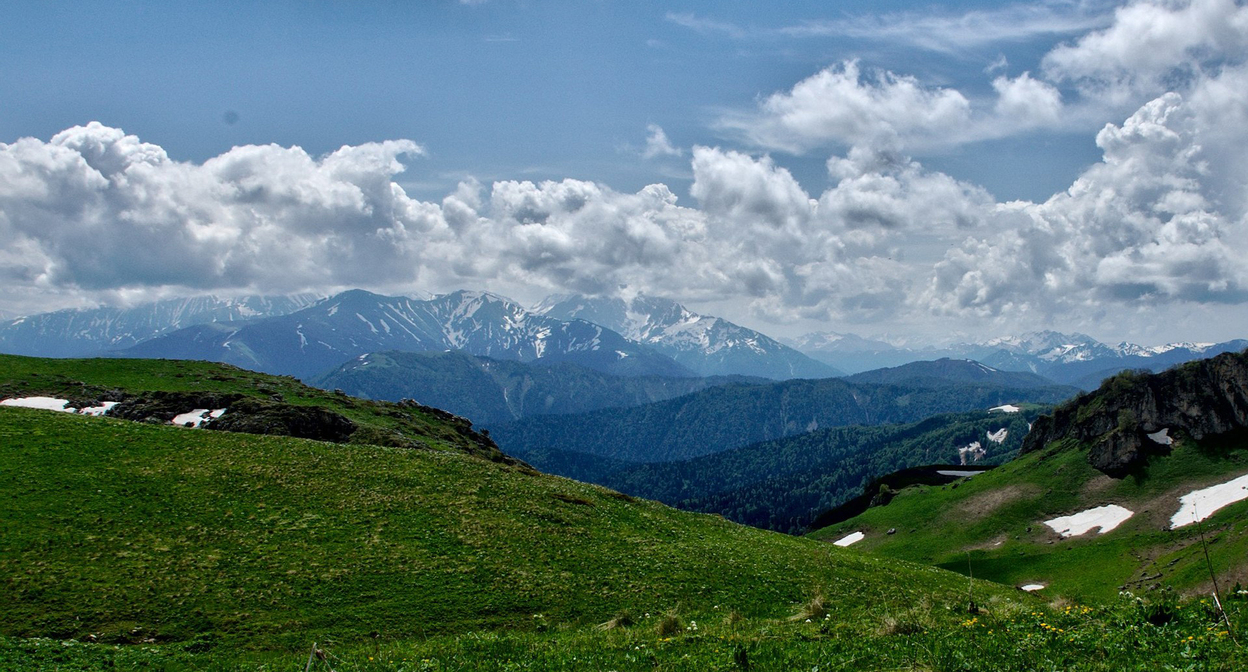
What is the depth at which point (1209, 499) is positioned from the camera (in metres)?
107

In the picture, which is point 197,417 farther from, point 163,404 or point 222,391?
point 222,391

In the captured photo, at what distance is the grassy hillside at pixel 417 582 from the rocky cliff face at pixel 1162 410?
113 m

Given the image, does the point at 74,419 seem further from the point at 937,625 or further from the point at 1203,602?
the point at 1203,602

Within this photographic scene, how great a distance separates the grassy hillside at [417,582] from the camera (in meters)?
18.8

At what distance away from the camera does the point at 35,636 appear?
22922 millimetres

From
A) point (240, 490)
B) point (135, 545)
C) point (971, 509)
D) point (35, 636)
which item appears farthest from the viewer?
point (971, 509)

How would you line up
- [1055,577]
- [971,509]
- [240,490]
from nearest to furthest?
[240,490] → [1055,577] → [971,509]

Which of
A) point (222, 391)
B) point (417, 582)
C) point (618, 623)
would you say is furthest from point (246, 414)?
point (618, 623)

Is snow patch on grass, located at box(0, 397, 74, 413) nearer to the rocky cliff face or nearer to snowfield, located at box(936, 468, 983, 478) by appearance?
the rocky cliff face

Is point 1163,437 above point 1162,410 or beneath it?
beneath

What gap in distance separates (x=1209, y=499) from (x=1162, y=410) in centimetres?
3599

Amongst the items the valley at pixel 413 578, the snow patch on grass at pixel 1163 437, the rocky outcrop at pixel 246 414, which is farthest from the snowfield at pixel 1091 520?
the rocky outcrop at pixel 246 414

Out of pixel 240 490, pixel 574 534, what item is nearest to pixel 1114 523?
pixel 574 534

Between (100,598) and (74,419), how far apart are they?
2960 cm
